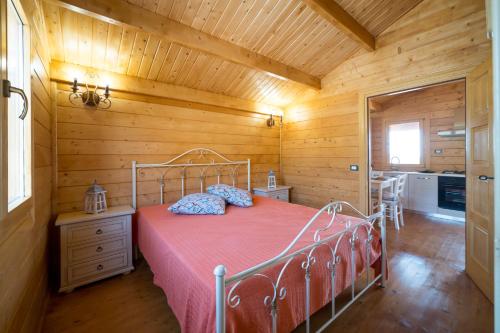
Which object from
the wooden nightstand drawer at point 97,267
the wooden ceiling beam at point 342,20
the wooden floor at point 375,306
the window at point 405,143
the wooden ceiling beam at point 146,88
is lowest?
the wooden floor at point 375,306

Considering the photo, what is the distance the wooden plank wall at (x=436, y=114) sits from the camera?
4.70 m

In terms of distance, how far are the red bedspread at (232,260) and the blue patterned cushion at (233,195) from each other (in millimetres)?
339

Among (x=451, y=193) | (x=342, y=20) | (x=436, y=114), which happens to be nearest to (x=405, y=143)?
(x=436, y=114)

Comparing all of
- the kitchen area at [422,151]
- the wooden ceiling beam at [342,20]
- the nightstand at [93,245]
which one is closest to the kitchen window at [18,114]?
the nightstand at [93,245]

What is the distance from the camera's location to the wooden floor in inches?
67.3

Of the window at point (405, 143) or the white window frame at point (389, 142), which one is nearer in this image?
the white window frame at point (389, 142)

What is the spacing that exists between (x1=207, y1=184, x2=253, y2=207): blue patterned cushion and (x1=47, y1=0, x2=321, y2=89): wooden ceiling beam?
1.60 metres

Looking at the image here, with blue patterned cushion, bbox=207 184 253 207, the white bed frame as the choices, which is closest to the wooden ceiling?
the white bed frame

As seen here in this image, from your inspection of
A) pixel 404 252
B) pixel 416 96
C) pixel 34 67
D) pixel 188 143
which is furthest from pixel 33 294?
pixel 416 96

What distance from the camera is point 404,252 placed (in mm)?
2963

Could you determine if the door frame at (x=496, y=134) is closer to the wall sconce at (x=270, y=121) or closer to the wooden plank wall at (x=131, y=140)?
the wooden plank wall at (x=131, y=140)

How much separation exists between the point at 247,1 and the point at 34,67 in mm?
→ 1864

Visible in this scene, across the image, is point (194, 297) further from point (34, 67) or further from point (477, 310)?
point (477, 310)

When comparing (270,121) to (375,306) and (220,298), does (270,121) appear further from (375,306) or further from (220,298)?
(220,298)
